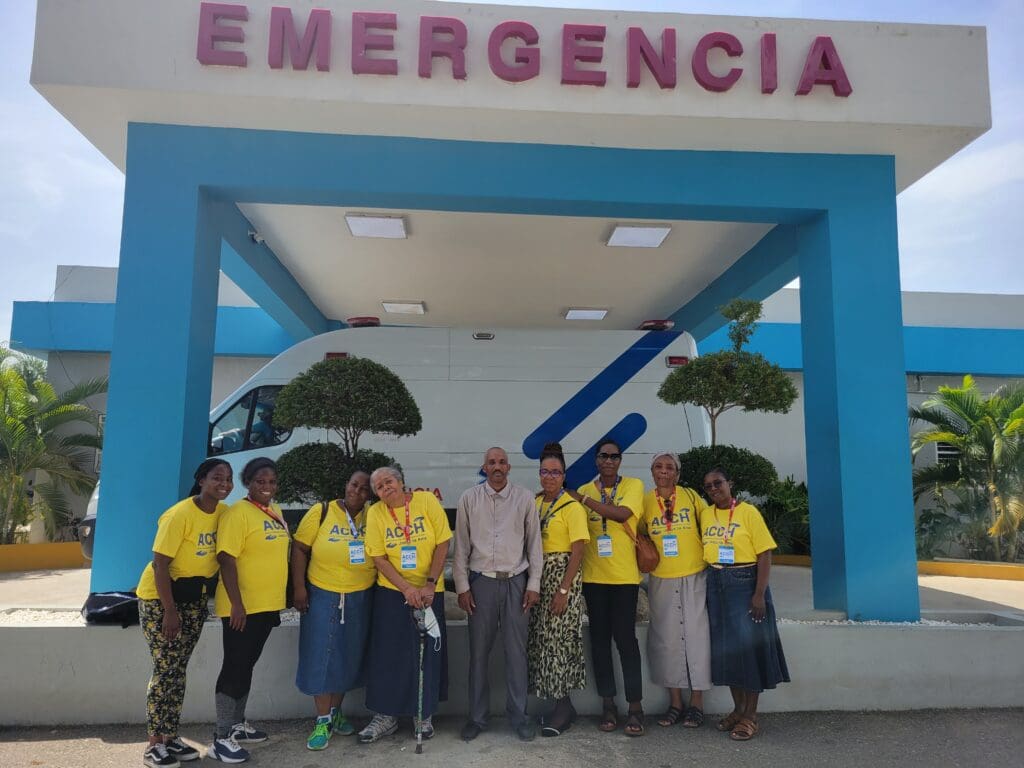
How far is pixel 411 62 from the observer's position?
545cm

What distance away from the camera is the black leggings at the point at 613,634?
178 inches

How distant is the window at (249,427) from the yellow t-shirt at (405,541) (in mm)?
3632

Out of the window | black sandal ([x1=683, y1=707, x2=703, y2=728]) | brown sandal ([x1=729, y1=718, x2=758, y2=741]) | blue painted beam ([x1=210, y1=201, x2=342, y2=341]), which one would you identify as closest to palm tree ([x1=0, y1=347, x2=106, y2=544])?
blue painted beam ([x1=210, y1=201, x2=342, y2=341])

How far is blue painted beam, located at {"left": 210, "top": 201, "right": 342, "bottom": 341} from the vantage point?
672cm

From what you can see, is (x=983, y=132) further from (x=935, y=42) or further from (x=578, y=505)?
(x=578, y=505)

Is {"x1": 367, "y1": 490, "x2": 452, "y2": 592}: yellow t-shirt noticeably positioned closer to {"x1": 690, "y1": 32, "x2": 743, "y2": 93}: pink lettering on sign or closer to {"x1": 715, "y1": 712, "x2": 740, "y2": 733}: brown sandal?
{"x1": 715, "y1": 712, "x2": 740, "y2": 733}: brown sandal

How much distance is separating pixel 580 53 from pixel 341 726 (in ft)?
15.7

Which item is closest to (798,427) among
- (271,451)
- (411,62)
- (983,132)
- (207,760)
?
(983,132)

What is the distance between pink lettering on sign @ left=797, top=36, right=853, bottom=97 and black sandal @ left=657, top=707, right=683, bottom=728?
438 cm

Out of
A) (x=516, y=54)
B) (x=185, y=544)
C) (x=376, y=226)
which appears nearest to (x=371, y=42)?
(x=516, y=54)

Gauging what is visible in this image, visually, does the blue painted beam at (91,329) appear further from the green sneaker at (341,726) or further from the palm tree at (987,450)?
the palm tree at (987,450)

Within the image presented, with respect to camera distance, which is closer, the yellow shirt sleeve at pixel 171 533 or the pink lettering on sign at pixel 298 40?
the yellow shirt sleeve at pixel 171 533

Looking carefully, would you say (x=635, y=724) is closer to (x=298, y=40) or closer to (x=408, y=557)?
(x=408, y=557)

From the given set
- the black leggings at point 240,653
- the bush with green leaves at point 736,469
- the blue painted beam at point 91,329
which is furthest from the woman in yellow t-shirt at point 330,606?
the blue painted beam at point 91,329
